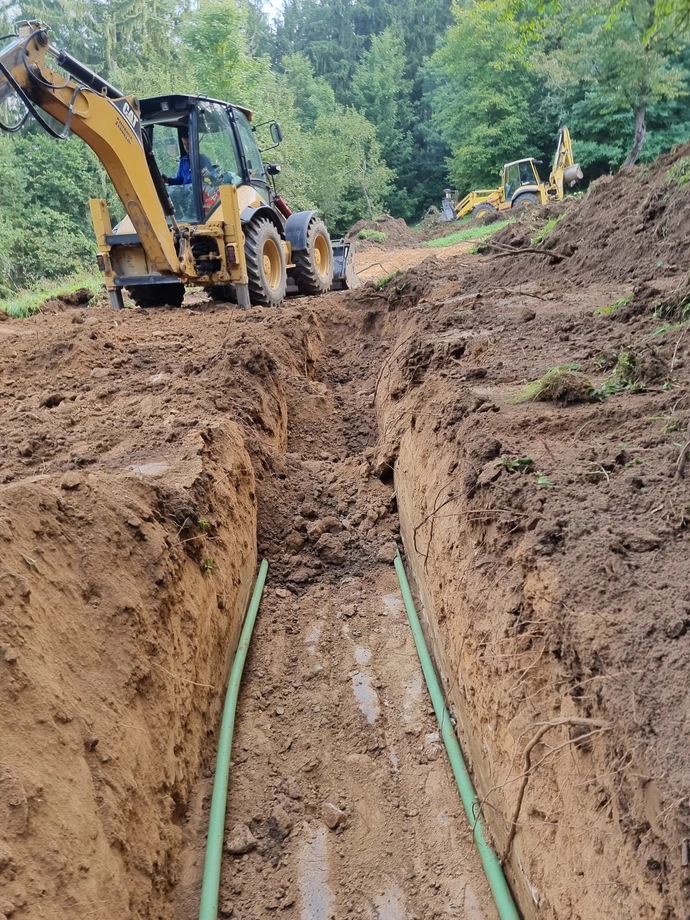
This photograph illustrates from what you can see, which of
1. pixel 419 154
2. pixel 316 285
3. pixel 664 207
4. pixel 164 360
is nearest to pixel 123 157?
pixel 164 360

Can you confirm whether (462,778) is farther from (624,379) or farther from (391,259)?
(391,259)

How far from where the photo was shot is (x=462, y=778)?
2902 millimetres

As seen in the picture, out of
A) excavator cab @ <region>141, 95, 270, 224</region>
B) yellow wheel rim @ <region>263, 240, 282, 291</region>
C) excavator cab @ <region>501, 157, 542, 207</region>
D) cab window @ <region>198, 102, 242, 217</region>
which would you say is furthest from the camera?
excavator cab @ <region>501, 157, 542, 207</region>

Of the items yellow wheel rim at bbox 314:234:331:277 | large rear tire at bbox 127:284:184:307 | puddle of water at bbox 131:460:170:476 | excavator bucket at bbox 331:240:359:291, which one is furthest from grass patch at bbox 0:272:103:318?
puddle of water at bbox 131:460:170:476

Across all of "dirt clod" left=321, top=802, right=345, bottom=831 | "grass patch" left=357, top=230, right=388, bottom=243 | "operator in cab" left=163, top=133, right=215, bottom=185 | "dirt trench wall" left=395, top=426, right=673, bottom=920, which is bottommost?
"dirt clod" left=321, top=802, right=345, bottom=831

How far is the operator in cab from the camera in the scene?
29.2 ft

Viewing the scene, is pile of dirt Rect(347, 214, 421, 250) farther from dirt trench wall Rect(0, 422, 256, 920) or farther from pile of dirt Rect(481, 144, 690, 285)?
dirt trench wall Rect(0, 422, 256, 920)

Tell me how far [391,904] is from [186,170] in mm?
9217

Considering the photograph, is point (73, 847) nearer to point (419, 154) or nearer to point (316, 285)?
point (316, 285)

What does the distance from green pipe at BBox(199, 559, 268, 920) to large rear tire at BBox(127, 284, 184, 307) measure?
703cm

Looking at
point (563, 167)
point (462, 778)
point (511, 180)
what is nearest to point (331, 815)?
point (462, 778)

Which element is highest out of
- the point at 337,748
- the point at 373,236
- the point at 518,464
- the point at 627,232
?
the point at 373,236

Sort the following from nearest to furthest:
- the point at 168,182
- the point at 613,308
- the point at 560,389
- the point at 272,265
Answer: the point at 560,389
the point at 613,308
the point at 168,182
the point at 272,265

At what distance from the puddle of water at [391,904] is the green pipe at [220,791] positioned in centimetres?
66
